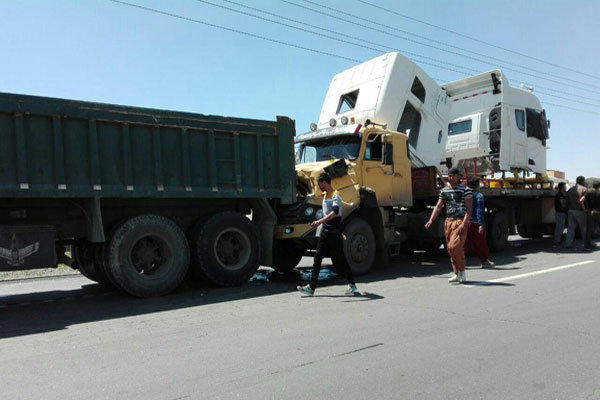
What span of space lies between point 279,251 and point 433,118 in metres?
5.16

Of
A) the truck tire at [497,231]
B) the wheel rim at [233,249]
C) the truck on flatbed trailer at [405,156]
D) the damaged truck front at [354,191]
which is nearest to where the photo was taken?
the wheel rim at [233,249]

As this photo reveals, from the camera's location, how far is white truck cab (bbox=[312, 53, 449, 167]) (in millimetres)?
10531

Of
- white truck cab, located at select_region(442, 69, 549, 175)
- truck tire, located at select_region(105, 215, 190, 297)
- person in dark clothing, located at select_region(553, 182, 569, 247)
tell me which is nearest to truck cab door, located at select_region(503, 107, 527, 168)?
white truck cab, located at select_region(442, 69, 549, 175)

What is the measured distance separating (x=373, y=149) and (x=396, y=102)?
185 cm

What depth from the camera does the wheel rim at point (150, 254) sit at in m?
7.08

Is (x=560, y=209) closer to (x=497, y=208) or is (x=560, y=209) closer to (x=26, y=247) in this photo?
(x=497, y=208)

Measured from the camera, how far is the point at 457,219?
25.3 ft

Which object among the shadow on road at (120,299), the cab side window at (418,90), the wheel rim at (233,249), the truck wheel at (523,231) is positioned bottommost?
the truck wheel at (523,231)

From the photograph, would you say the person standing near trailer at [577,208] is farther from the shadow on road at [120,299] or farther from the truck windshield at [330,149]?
the truck windshield at [330,149]

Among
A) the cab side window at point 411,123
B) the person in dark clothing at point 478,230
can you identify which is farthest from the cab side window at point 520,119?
the person in dark clothing at point 478,230

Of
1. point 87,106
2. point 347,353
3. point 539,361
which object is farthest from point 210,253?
point 539,361

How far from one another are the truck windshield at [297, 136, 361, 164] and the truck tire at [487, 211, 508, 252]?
4910 millimetres

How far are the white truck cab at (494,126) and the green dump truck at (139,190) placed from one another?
681cm

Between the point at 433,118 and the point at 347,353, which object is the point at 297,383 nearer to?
the point at 347,353
